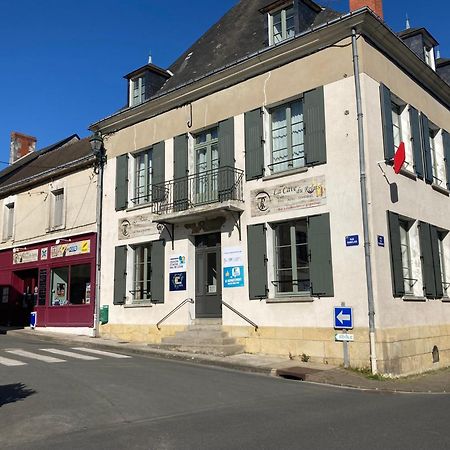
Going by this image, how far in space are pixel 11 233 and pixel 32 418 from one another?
56.8 feet

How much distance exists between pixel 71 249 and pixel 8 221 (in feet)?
18.5

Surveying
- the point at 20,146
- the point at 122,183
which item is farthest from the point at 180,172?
the point at 20,146

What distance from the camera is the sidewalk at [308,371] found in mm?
9669

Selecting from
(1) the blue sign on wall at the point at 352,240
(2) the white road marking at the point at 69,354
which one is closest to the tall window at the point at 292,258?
(1) the blue sign on wall at the point at 352,240

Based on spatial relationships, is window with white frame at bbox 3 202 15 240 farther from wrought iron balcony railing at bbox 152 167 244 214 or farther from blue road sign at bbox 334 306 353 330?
blue road sign at bbox 334 306 353 330

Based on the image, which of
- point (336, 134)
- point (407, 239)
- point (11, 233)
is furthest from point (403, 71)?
point (11, 233)

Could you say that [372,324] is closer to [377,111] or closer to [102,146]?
[377,111]

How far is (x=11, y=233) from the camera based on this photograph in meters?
22.3

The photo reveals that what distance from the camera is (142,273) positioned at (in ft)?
53.5

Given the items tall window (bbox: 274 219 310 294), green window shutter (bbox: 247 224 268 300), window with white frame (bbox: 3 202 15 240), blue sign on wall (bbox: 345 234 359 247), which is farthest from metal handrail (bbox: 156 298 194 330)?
window with white frame (bbox: 3 202 15 240)

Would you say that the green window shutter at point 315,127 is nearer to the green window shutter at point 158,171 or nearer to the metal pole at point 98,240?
the green window shutter at point 158,171

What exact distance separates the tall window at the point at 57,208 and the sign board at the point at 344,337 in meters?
12.0

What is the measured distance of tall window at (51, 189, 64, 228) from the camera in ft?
64.7

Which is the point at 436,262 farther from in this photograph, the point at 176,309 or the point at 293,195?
the point at 176,309
